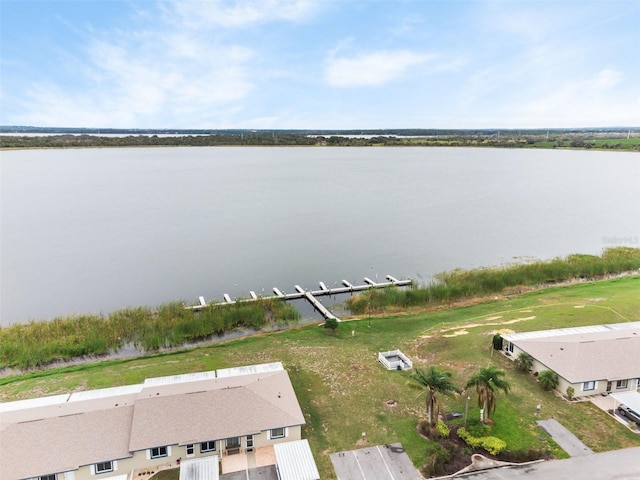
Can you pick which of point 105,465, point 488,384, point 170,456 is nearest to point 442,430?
point 488,384

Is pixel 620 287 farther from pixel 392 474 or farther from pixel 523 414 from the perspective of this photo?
pixel 392 474

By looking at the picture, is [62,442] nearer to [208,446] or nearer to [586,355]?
[208,446]

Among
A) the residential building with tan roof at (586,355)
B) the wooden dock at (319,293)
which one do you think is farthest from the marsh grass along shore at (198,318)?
the residential building with tan roof at (586,355)

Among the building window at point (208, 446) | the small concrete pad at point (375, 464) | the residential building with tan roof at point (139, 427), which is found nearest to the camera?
the residential building with tan roof at point (139, 427)

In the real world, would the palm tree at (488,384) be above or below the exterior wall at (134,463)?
above

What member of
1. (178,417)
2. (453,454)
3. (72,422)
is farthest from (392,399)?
(72,422)

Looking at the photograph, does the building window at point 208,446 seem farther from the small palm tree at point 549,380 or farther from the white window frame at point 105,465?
the small palm tree at point 549,380
